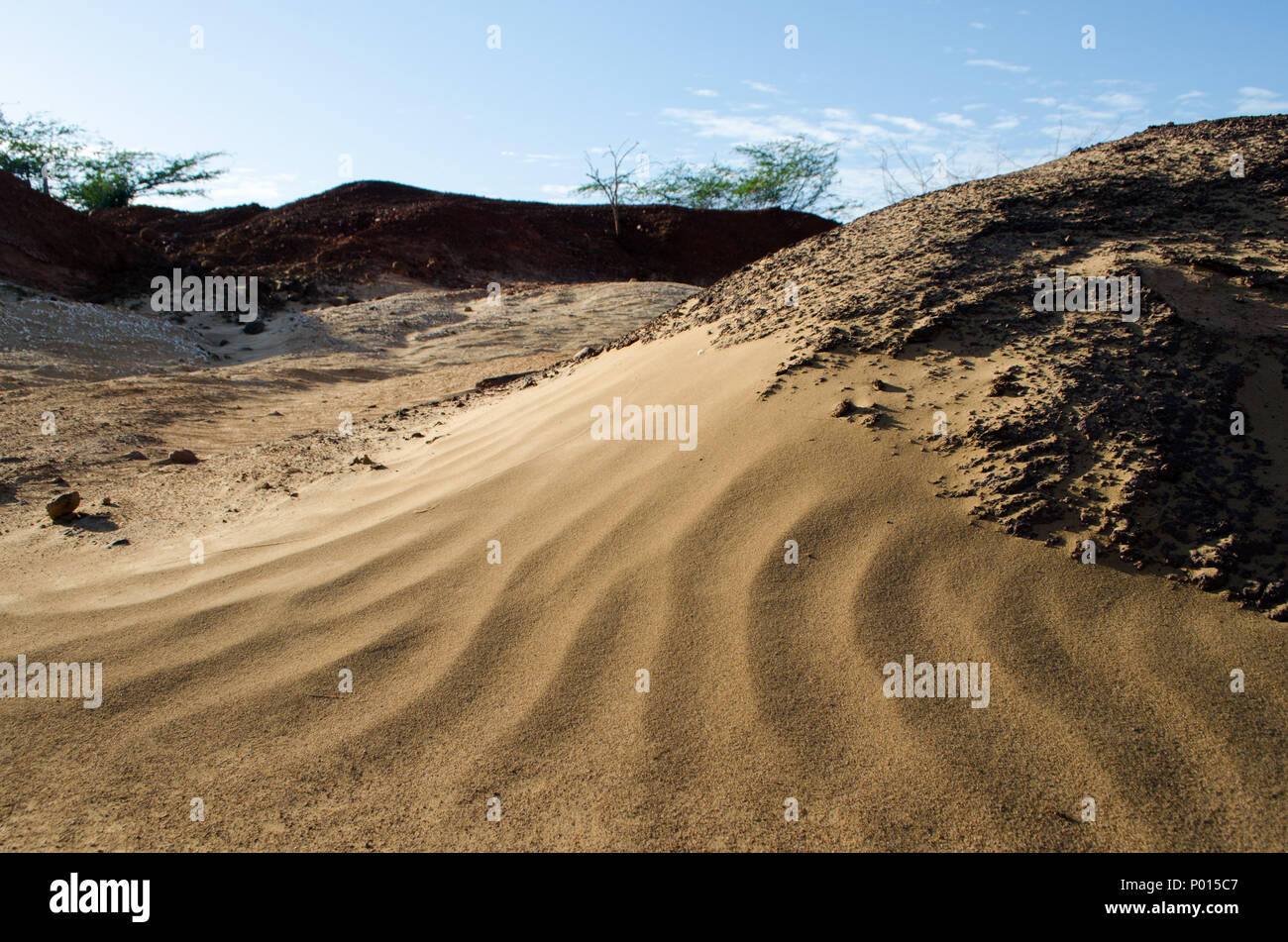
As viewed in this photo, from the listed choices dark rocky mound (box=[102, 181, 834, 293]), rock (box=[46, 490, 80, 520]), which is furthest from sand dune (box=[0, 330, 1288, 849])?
dark rocky mound (box=[102, 181, 834, 293])

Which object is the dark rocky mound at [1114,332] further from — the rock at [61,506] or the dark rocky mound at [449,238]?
the dark rocky mound at [449,238]

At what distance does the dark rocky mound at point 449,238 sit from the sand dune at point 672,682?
13.0 metres

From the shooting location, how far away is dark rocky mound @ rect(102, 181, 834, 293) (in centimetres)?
1788

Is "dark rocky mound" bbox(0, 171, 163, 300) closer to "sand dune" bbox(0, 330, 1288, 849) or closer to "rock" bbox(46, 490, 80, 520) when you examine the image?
"rock" bbox(46, 490, 80, 520)

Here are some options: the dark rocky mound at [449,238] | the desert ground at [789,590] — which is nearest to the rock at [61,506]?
the desert ground at [789,590]

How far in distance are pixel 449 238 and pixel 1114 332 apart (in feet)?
64.6

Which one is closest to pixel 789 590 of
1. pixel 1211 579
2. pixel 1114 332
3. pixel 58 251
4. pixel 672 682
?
pixel 672 682

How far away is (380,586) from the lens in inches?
99.8

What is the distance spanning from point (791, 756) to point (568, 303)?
12382 millimetres

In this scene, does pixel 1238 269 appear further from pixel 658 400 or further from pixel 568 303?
pixel 568 303

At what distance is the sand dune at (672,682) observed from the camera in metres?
1.61

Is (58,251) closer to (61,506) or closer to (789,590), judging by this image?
(61,506)

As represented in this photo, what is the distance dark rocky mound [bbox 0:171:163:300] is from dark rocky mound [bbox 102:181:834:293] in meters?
1.24
